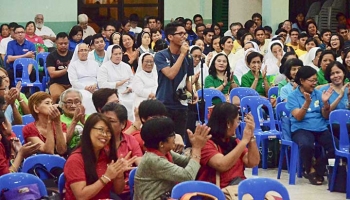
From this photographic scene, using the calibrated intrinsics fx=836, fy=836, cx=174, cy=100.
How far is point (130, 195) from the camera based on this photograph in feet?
19.2

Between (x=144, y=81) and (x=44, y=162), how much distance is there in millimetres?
3428

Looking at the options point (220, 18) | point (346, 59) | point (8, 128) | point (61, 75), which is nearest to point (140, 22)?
A: point (220, 18)

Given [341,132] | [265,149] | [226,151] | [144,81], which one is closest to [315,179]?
[341,132]

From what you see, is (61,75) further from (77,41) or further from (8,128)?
(8,128)

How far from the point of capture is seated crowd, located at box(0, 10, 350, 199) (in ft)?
18.0

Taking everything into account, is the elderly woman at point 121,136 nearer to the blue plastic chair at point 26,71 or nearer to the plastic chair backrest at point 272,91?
the plastic chair backrest at point 272,91

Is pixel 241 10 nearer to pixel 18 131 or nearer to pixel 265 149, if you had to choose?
pixel 265 149

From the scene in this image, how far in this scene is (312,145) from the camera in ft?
27.4

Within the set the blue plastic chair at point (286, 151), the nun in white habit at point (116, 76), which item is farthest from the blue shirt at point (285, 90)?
the nun in white habit at point (116, 76)

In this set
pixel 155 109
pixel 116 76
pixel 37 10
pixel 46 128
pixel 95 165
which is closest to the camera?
pixel 95 165

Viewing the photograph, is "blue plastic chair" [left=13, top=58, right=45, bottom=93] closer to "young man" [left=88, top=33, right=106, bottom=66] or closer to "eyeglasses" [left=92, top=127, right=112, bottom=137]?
"young man" [left=88, top=33, right=106, bottom=66]

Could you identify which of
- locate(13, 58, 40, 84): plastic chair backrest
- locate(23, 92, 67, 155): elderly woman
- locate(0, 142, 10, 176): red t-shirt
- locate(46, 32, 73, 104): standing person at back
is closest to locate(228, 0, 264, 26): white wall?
locate(13, 58, 40, 84): plastic chair backrest

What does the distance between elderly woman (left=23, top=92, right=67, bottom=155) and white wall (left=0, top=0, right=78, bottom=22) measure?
34.7 ft

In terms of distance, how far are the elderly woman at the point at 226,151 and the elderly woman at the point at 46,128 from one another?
1.21 metres
